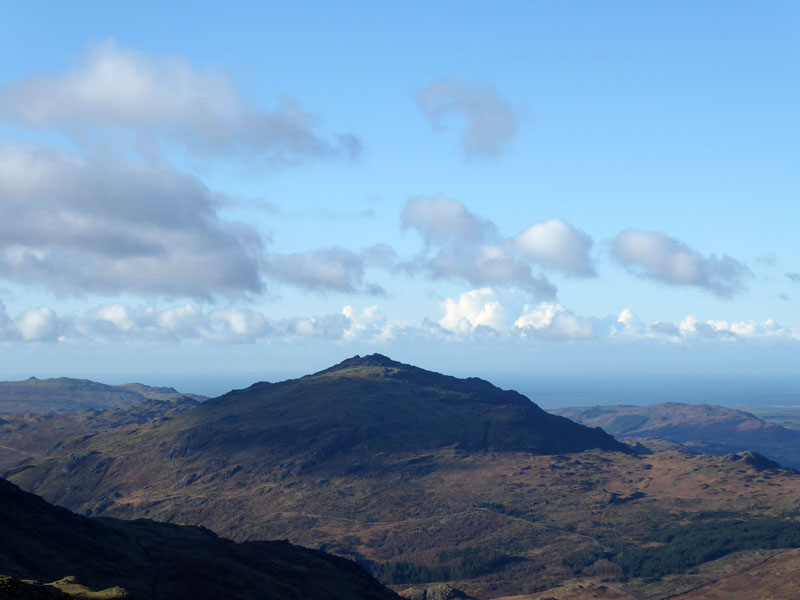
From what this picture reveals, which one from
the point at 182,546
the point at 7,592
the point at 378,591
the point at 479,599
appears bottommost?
the point at 479,599

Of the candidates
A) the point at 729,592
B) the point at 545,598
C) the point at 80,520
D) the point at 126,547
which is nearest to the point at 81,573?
the point at 126,547

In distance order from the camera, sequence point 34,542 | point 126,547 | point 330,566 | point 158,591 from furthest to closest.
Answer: point 330,566 → point 126,547 → point 34,542 → point 158,591

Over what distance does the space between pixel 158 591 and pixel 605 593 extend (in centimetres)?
12725

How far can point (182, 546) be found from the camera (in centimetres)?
14762

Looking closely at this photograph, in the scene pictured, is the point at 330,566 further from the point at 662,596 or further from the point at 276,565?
the point at 662,596

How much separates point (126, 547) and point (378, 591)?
49928mm

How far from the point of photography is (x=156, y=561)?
13288 centimetres

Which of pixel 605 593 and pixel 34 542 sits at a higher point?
pixel 34 542

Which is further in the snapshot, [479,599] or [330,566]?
[479,599]

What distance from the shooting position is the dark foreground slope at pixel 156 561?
366ft

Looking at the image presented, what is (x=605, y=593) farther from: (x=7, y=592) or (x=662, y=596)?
(x=7, y=592)

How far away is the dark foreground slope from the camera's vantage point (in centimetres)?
11169

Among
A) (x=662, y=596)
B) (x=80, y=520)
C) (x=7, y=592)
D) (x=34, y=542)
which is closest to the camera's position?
(x=7, y=592)

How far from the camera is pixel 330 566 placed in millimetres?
161375
